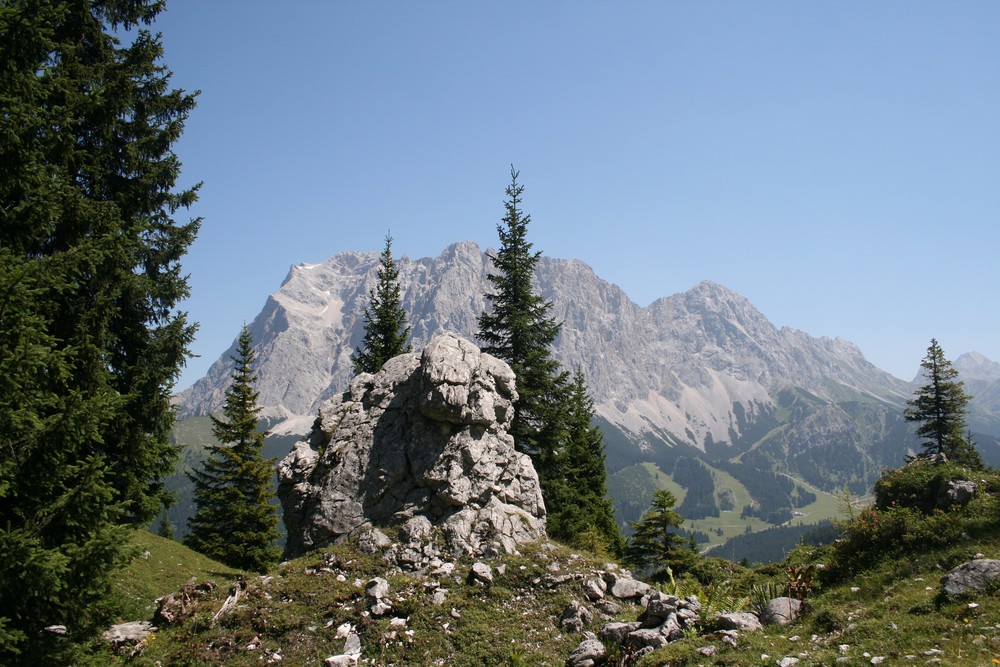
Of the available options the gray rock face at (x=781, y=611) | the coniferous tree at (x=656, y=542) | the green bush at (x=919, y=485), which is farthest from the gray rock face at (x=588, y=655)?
the coniferous tree at (x=656, y=542)

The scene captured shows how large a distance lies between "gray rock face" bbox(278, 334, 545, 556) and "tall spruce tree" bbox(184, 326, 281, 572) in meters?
13.1

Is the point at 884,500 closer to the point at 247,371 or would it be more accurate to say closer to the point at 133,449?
the point at 133,449

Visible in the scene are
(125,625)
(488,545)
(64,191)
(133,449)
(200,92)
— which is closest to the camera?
(64,191)

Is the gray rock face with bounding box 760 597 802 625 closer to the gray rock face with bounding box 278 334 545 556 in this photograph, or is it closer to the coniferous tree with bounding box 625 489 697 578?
the gray rock face with bounding box 278 334 545 556

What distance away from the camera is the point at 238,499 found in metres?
35.0

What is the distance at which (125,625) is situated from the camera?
16.1 meters

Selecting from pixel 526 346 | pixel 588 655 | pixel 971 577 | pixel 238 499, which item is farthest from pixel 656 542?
pixel 238 499

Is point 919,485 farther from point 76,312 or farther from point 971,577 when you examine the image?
point 76,312

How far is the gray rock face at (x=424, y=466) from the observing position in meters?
20.3

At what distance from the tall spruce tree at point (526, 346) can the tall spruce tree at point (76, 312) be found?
1511 centimetres

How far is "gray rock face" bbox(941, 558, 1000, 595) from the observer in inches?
466

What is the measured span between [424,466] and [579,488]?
1568 centimetres

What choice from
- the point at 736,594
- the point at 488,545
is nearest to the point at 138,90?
the point at 488,545

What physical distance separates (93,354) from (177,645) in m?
8.02
